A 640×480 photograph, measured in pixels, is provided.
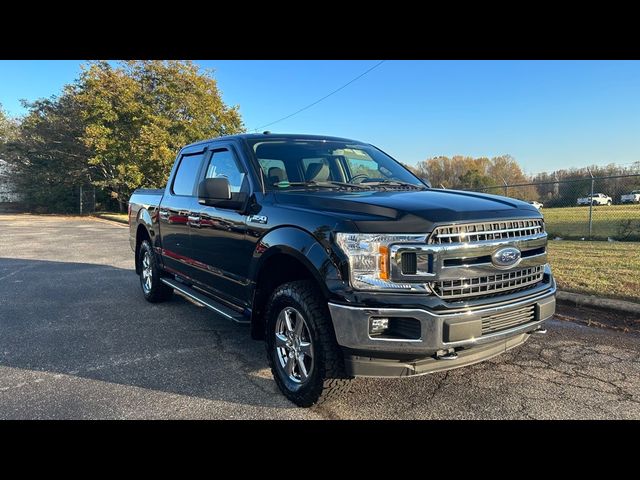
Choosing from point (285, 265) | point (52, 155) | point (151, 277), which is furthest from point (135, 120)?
point (285, 265)

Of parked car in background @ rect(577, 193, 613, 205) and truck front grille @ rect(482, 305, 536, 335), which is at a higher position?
parked car in background @ rect(577, 193, 613, 205)

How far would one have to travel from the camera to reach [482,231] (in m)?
2.91

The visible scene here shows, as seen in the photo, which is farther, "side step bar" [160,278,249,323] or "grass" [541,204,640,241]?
"grass" [541,204,640,241]

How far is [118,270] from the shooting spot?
29.0 feet

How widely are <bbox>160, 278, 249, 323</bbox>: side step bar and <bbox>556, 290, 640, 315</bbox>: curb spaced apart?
13.5ft

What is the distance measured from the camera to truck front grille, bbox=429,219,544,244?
2779mm

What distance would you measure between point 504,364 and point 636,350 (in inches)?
53.6

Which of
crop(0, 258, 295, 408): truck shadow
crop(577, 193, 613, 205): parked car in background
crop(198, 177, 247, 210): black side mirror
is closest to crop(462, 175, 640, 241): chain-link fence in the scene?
crop(577, 193, 613, 205): parked car in background

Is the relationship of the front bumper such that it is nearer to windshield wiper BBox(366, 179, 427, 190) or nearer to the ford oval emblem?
the ford oval emblem

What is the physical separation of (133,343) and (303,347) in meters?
2.26

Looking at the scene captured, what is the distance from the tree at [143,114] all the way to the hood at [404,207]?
857 inches

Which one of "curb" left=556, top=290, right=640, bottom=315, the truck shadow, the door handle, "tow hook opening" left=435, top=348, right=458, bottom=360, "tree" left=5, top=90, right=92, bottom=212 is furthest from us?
"tree" left=5, top=90, right=92, bottom=212
